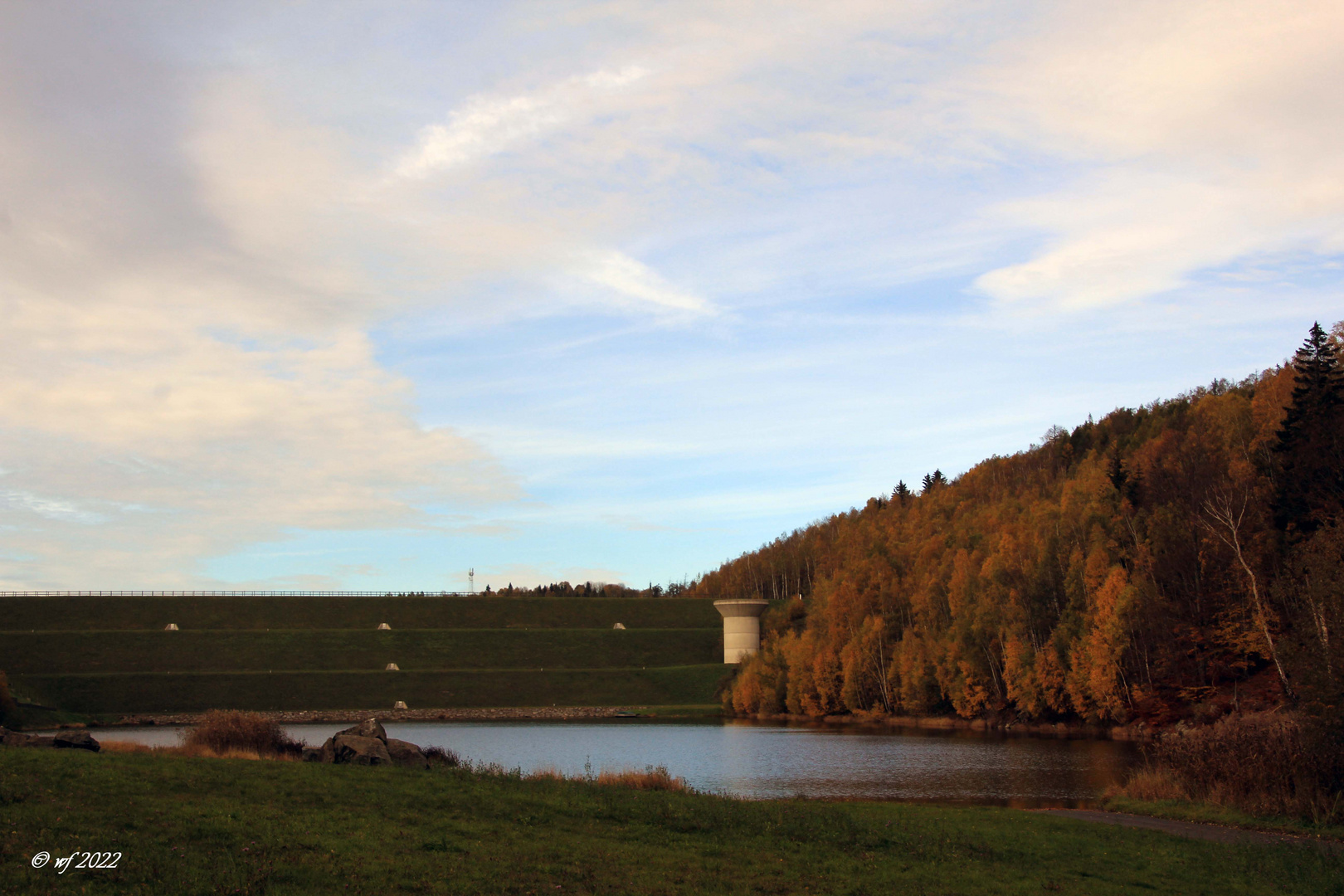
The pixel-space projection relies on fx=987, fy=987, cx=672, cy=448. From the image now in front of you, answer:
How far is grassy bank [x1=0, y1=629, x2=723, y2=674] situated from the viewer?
9375 centimetres

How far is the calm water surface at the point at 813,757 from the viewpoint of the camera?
3406 cm

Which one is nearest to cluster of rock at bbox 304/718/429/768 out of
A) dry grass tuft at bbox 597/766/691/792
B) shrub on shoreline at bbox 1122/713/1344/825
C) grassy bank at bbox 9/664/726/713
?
dry grass tuft at bbox 597/766/691/792

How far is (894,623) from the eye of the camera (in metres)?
86.6

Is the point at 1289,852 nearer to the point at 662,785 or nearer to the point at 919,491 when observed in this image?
the point at 662,785

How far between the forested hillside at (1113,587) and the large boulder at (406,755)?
2736cm

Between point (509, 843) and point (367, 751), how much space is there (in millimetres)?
10291

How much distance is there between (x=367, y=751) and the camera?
24.0 meters

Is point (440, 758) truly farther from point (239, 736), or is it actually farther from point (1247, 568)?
point (1247, 568)

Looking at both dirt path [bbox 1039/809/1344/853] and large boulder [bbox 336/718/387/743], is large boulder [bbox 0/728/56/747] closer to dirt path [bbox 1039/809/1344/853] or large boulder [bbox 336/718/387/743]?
large boulder [bbox 336/718/387/743]

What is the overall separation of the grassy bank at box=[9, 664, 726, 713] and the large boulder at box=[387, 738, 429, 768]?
225ft

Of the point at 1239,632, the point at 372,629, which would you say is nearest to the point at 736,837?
the point at 1239,632

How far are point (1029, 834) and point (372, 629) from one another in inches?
4117

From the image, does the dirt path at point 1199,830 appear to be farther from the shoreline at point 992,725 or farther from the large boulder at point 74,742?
the shoreline at point 992,725

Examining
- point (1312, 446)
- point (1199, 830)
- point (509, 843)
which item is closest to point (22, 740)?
point (509, 843)
